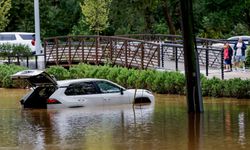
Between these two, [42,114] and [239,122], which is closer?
[239,122]

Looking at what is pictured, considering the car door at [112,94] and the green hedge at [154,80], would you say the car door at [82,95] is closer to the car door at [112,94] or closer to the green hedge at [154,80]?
the car door at [112,94]

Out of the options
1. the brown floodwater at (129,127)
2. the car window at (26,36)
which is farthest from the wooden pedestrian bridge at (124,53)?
the brown floodwater at (129,127)

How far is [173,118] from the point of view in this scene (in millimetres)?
20781

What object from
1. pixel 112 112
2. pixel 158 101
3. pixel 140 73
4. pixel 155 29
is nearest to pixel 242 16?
pixel 140 73

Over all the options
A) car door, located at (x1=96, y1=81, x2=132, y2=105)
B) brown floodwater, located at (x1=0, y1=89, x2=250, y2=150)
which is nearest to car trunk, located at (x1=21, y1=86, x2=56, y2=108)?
brown floodwater, located at (x1=0, y1=89, x2=250, y2=150)

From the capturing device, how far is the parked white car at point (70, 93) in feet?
80.3

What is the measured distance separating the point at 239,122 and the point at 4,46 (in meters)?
28.8

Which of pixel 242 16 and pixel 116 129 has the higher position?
pixel 242 16

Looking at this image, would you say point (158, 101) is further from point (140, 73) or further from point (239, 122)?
point (239, 122)

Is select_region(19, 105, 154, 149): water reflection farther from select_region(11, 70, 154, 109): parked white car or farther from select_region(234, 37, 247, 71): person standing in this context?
select_region(234, 37, 247, 71): person standing

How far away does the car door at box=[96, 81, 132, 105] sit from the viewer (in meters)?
25.3

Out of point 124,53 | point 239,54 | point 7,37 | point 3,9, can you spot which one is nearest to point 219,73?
point 239,54

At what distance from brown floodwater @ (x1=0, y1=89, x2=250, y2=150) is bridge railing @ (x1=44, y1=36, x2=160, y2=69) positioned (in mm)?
10071

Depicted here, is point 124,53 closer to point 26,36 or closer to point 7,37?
point 26,36
